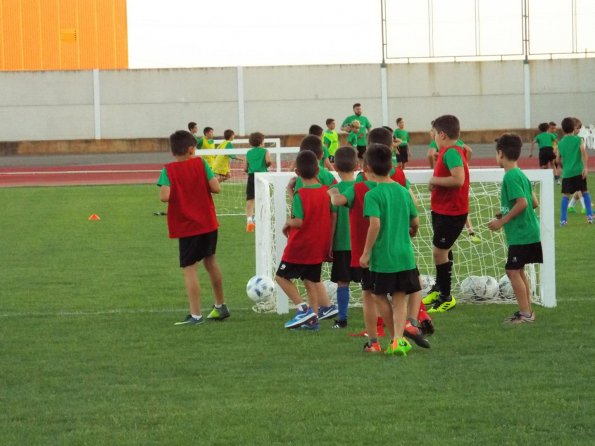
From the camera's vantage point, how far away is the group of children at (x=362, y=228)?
850 centimetres

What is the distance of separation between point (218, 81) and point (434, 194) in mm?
41963

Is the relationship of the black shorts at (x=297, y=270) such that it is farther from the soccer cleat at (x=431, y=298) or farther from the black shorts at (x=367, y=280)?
the soccer cleat at (x=431, y=298)

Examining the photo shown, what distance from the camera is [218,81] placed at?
170 ft

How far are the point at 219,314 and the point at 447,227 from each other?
6.77 feet

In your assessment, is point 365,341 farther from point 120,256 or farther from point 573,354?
point 120,256

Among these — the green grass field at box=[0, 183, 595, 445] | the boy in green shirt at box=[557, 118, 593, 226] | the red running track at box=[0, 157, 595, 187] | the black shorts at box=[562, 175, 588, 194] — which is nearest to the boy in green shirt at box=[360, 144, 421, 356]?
the green grass field at box=[0, 183, 595, 445]

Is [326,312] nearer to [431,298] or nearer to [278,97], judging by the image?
[431,298]

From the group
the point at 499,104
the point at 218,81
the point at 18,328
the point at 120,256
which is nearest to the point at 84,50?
the point at 218,81

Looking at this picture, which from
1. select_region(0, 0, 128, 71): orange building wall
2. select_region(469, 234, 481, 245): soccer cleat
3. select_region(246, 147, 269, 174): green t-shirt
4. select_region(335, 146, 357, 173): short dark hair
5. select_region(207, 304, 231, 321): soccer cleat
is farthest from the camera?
select_region(0, 0, 128, 71): orange building wall

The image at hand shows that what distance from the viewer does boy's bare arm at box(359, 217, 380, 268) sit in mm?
8219

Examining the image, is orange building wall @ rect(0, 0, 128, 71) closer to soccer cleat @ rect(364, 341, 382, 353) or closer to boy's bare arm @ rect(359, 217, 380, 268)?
soccer cleat @ rect(364, 341, 382, 353)

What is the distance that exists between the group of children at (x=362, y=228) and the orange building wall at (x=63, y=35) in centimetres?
4546

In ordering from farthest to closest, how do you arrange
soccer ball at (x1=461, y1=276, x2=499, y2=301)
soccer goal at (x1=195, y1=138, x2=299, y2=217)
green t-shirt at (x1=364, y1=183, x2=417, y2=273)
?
soccer goal at (x1=195, y1=138, x2=299, y2=217) < soccer ball at (x1=461, y1=276, x2=499, y2=301) < green t-shirt at (x1=364, y1=183, x2=417, y2=273)

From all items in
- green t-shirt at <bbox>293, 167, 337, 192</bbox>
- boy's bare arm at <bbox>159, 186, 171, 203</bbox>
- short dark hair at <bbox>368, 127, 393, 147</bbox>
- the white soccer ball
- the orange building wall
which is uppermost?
the orange building wall
